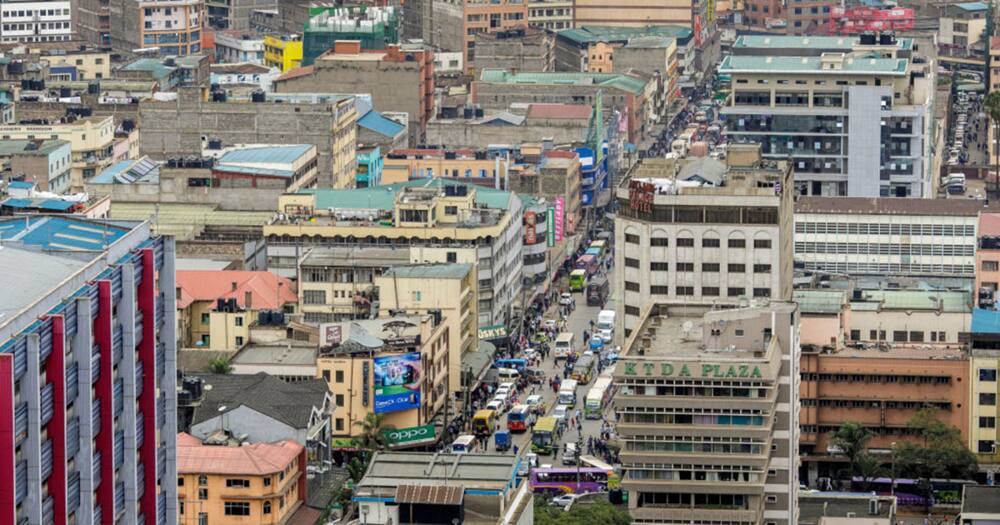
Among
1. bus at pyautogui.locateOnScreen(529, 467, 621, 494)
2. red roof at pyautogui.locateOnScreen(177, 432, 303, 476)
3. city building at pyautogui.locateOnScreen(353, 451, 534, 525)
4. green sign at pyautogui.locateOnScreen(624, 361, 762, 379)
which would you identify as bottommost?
bus at pyautogui.locateOnScreen(529, 467, 621, 494)

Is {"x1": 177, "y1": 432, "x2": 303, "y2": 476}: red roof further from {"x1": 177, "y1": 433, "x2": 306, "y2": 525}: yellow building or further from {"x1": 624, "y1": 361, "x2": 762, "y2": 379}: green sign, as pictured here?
{"x1": 624, "y1": 361, "x2": 762, "y2": 379}: green sign

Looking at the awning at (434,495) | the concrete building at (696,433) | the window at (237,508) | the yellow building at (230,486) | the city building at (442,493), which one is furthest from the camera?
the window at (237,508)

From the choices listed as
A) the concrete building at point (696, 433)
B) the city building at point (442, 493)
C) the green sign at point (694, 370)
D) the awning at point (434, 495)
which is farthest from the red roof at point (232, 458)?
the awning at point (434, 495)

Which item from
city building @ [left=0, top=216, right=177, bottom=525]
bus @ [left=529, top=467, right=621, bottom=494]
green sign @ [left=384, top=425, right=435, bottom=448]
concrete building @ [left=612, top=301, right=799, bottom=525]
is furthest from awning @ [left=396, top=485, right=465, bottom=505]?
green sign @ [left=384, top=425, right=435, bottom=448]

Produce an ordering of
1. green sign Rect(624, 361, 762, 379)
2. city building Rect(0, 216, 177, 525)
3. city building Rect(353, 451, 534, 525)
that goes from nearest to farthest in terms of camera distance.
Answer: city building Rect(0, 216, 177, 525) → city building Rect(353, 451, 534, 525) → green sign Rect(624, 361, 762, 379)

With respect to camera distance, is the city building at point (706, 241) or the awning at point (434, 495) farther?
the city building at point (706, 241)

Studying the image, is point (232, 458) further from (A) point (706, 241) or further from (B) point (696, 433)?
(A) point (706, 241)

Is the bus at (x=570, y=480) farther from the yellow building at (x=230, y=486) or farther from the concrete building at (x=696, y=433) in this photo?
the concrete building at (x=696, y=433)

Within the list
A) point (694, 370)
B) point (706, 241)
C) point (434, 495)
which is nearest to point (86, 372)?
point (434, 495)
